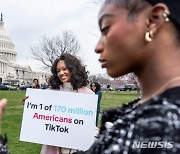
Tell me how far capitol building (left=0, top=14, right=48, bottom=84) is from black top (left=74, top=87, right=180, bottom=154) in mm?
105767

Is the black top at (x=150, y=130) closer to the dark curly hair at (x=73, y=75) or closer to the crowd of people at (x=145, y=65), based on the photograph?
the crowd of people at (x=145, y=65)

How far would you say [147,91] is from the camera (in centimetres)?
96

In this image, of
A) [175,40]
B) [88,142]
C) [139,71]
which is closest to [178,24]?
[175,40]

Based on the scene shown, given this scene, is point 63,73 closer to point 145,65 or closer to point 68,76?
point 68,76

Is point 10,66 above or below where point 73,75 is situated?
above

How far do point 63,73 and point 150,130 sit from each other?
3.63m

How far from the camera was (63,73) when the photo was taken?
4.39m

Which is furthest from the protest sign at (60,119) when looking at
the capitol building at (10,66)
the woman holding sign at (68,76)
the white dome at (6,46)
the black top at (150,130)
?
the white dome at (6,46)

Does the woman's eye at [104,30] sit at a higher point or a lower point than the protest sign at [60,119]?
higher

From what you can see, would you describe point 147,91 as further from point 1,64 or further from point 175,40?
point 1,64

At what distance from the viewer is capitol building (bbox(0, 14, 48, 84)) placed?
354 ft

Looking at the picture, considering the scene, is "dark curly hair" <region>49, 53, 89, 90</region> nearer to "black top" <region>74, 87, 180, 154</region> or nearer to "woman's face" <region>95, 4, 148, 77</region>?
"woman's face" <region>95, 4, 148, 77</region>

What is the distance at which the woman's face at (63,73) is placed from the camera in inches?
172

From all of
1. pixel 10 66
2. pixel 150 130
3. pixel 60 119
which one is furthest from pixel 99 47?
pixel 10 66
